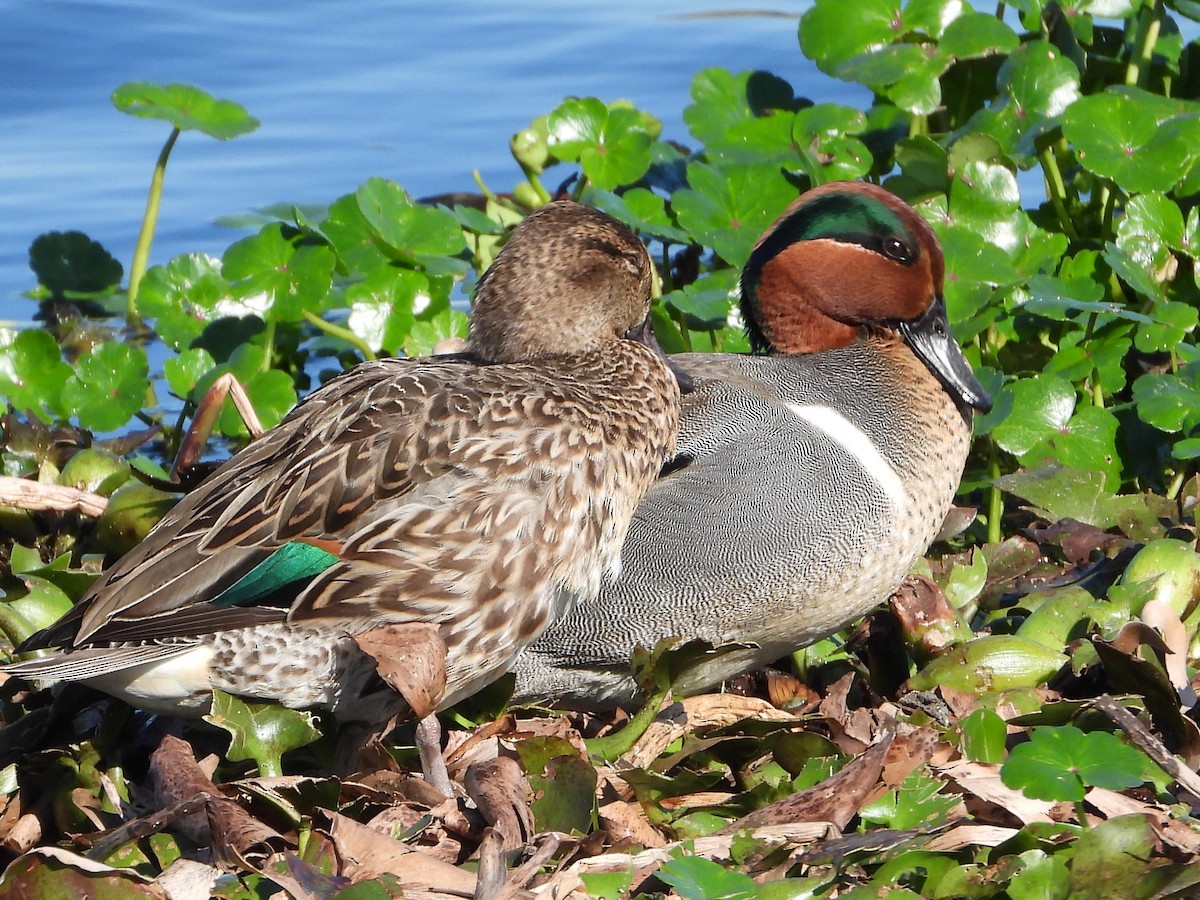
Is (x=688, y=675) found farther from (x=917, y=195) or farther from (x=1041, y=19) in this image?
(x=1041, y=19)

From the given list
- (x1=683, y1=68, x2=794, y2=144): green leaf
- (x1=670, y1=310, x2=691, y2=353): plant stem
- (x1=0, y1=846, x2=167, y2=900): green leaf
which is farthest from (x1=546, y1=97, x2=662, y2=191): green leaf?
(x1=0, y1=846, x2=167, y2=900): green leaf

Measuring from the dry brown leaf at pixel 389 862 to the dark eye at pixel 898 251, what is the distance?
1995mm

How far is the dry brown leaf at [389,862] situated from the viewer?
2.84m

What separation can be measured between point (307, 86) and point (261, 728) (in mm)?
5823

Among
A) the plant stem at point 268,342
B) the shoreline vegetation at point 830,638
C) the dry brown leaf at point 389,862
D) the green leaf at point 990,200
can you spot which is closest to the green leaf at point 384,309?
the shoreline vegetation at point 830,638

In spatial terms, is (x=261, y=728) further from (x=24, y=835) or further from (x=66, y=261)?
(x=66, y=261)

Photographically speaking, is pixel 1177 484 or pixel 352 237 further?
pixel 352 237

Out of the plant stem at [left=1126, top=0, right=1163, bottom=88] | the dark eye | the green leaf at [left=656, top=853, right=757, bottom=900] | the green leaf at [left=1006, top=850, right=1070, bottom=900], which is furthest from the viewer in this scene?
the plant stem at [left=1126, top=0, right=1163, bottom=88]

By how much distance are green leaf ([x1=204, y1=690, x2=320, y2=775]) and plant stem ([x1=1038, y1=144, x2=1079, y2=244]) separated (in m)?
3.27

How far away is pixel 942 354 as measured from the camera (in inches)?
166

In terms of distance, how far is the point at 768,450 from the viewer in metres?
3.77

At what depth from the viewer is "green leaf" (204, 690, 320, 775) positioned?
3113mm

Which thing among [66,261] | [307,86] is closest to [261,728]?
[66,261]

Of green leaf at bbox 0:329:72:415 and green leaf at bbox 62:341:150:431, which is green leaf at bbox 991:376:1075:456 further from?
green leaf at bbox 0:329:72:415
